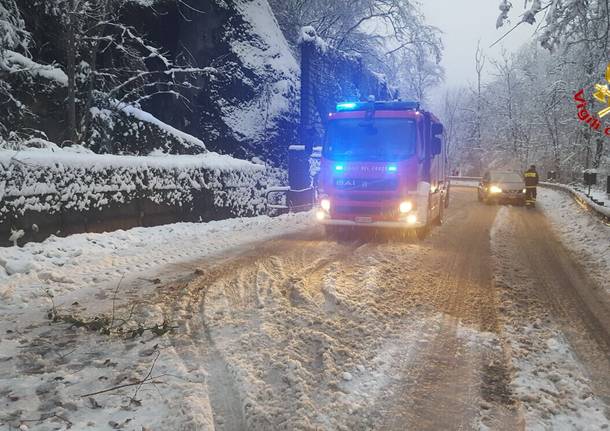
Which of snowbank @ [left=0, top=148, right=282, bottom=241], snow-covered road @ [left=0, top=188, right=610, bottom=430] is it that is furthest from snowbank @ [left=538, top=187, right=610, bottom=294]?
snowbank @ [left=0, top=148, right=282, bottom=241]

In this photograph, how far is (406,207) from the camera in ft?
31.0

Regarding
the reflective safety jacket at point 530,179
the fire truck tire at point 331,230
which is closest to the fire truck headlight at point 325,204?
the fire truck tire at point 331,230

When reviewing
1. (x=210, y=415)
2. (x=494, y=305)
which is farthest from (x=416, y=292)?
(x=210, y=415)

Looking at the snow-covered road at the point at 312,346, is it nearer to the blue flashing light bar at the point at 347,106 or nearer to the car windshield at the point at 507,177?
the blue flashing light bar at the point at 347,106

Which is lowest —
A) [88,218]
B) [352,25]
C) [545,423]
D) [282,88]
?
[545,423]

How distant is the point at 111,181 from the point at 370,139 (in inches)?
223

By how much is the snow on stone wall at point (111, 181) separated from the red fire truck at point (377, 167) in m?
3.69

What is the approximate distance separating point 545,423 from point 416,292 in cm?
296

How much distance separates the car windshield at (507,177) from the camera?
21.3 metres

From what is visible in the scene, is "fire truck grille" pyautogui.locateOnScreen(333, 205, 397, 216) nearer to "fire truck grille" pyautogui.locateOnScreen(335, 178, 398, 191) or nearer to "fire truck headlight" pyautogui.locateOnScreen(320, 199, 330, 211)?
"fire truck headlight" pyautogui.locateOnScreen(320, 199, 330, 211)

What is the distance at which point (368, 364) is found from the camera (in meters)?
3.79

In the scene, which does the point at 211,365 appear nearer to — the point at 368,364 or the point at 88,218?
the point at 368,364

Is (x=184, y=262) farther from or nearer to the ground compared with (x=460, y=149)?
nearer to the ground

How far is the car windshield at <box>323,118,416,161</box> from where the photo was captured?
9.53 meters
